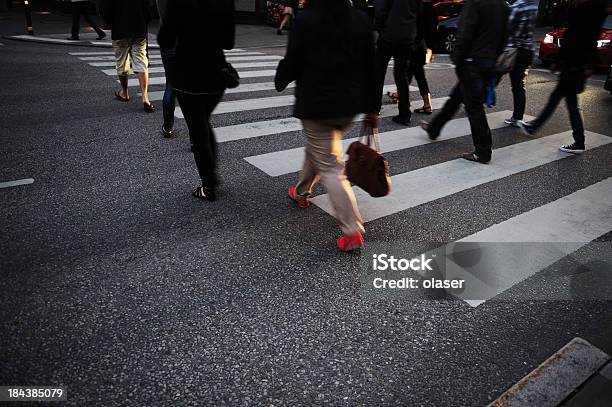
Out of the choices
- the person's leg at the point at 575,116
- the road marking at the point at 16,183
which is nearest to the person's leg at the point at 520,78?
the person's leg at the point at 575,116

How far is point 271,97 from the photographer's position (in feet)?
27.2

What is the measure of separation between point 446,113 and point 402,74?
40.0 inches

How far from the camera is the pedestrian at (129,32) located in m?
6.43

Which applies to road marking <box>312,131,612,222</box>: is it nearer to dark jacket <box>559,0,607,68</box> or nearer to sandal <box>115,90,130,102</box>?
dark jacket <box>559,0,607,68</box>

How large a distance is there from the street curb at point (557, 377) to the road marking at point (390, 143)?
3.15m

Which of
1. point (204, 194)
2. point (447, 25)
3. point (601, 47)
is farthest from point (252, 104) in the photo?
point (447, 25)

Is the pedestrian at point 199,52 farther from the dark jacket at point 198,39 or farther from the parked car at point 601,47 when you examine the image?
the parked car at point 601,47

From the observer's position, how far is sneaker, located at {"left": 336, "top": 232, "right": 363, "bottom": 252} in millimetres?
3479

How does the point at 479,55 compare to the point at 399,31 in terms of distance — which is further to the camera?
the point at 399,31

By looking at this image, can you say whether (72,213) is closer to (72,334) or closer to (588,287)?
(72,334)

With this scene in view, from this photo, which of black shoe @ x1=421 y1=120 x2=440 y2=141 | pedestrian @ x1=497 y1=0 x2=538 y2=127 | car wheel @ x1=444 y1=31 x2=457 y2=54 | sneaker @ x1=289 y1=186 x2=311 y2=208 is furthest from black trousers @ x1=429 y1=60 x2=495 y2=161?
car wheel @ x1=444 y1=31 x2=457 y2=54

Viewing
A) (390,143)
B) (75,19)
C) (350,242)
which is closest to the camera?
(350,242)

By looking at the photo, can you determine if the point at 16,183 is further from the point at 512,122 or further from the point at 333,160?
the point at 512,122

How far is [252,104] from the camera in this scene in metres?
7.73
